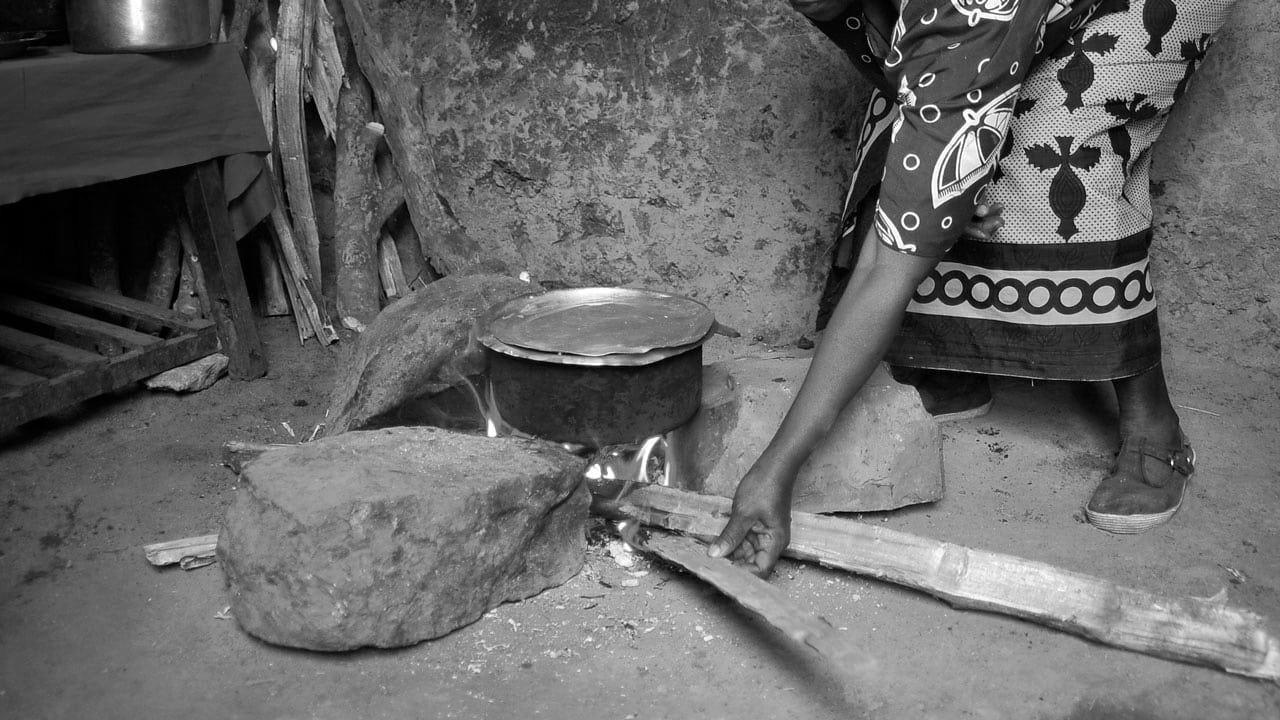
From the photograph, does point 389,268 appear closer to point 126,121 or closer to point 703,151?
point 126,121

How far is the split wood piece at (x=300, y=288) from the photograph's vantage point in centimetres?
374

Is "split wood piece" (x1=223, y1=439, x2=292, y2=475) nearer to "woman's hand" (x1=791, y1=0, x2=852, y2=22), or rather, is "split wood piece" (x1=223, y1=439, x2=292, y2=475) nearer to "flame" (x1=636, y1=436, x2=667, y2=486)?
"flame" (x1=636, y1=436, x2=667, y2=486)

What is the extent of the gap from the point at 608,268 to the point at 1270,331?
1975mm

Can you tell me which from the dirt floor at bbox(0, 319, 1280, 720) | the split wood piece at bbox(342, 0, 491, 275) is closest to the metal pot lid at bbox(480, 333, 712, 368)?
the dirt floor at bbox(0, 319, 1280, 720)

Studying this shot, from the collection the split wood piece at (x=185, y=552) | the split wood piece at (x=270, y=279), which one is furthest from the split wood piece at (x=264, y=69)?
the split wood piece at (x=185, y=552)

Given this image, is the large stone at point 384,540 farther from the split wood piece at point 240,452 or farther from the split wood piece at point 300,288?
the split wood piece at point 300,288

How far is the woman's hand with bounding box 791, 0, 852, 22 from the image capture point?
2.56 m

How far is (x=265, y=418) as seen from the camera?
321 centimetres

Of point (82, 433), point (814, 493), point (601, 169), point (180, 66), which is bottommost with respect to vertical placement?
point (82, 433)

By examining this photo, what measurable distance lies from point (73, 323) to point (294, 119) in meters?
0.97

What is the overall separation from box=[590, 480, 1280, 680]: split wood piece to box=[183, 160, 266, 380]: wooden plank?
1.59 m

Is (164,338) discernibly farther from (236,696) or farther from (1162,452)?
(1162,452)

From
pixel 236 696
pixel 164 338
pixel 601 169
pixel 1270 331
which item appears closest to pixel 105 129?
pixel 164 338

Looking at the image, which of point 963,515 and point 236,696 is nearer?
point 236,696
